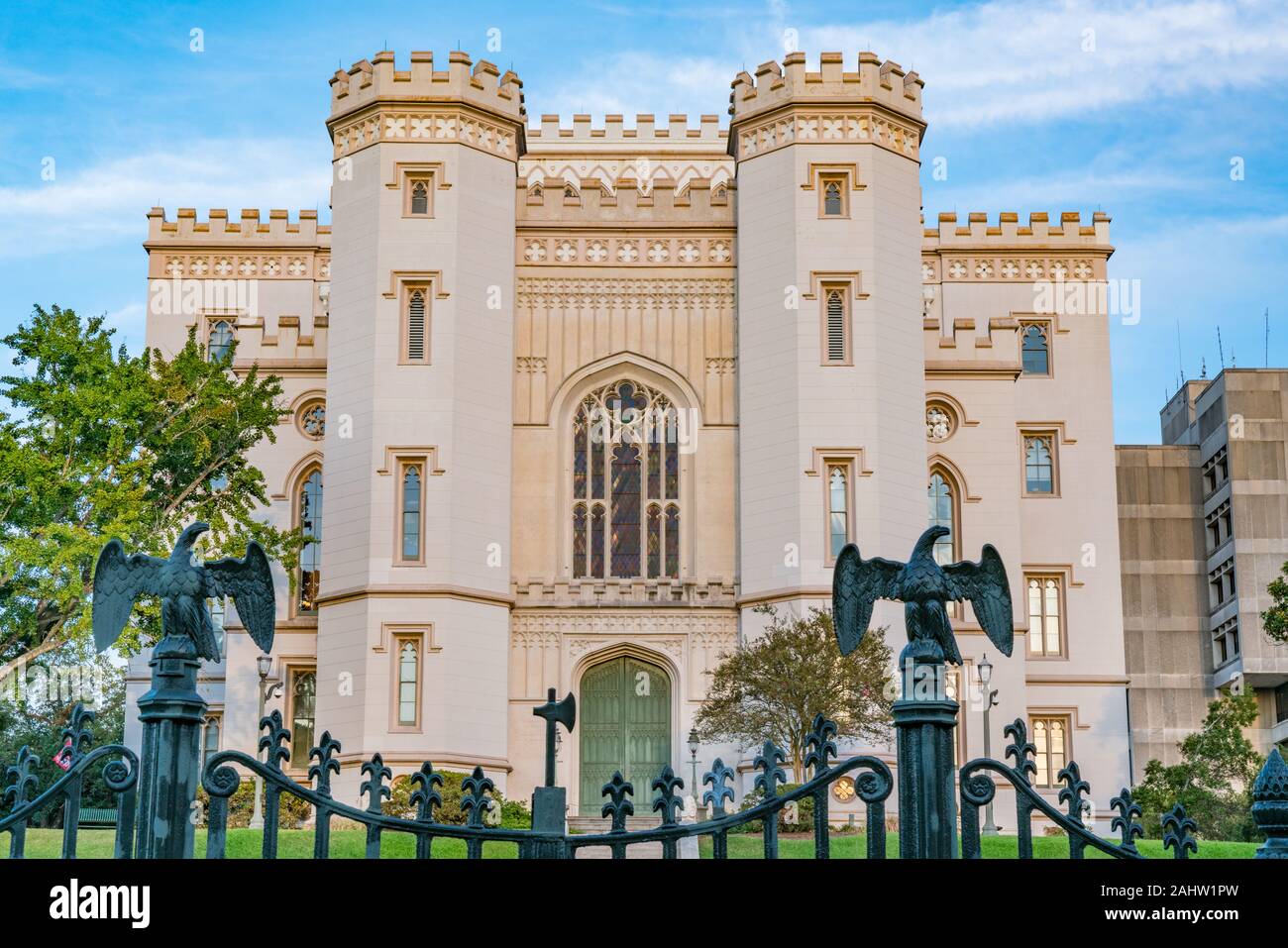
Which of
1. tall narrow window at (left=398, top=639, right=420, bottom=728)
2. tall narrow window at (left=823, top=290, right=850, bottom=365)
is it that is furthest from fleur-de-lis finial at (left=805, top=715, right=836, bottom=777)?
tall narrow window at (left=823, top=290, right=850, bottom=365)

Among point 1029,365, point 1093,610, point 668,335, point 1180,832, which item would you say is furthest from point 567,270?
point 1180,832

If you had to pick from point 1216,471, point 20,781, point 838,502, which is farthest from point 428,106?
point 1216,471

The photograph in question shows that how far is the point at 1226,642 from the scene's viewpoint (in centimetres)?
5622

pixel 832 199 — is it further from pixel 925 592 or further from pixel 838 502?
pixel 925 592

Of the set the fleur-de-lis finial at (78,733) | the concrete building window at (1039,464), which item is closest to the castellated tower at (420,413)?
the concrete building window at (1039,464)

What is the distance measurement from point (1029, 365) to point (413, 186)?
15.4 m

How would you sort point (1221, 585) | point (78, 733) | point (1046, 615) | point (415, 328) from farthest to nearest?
point (1221, 585)
point (1046, 615)
point (415, 328)
point (78, 733)

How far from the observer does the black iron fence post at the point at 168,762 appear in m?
8.38

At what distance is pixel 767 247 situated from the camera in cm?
3500

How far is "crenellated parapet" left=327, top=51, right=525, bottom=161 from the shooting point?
3494 centimetres

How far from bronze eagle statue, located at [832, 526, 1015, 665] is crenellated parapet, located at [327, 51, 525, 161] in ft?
87.7

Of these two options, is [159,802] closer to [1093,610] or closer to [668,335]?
[668,335]

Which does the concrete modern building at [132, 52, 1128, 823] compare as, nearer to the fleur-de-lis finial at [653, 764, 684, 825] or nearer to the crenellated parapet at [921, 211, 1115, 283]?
the crenellated parapet at [921, 211, 1115, 283]

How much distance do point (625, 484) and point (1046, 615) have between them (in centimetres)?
1033
